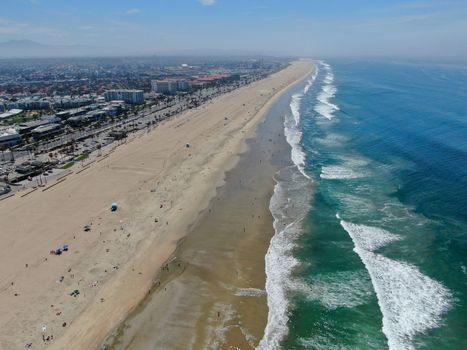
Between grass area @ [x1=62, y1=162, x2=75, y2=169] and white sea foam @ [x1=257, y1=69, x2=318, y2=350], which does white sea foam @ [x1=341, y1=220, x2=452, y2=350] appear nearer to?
white sea foam @ [x1=257, y1=69, x2=318, y2=350]

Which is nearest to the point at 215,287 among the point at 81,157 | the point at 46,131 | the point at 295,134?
the point at 81,157

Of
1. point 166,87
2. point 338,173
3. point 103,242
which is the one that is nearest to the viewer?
point 103,242

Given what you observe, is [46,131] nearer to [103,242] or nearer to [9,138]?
[9,138]

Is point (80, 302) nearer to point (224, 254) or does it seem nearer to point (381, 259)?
point (224, 254)

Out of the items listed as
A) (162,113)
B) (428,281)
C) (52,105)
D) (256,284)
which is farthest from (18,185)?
(52,105)

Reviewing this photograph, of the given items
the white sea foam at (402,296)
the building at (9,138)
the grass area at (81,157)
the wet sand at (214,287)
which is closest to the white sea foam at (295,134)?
the wet sand at (214,287)

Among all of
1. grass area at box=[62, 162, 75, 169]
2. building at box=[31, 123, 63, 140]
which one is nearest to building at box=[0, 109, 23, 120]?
building at box=[31, 123, 63, 140]
